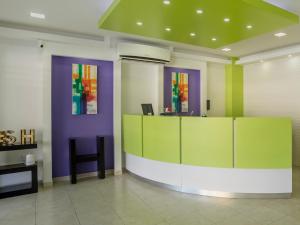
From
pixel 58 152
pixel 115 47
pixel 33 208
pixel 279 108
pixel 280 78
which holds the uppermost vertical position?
pixel 115 47

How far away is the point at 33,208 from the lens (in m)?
3.47

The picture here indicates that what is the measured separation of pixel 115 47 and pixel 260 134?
356 cm

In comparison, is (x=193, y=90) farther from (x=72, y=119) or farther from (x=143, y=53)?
(x=72, y=119)

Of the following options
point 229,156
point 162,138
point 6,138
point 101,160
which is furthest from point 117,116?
point 229,156

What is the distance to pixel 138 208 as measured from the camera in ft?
11.1

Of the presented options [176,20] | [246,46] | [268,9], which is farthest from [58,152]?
[246,46]

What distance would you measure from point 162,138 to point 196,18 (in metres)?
2.18

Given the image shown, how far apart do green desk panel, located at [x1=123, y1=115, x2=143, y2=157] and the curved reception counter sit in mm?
738

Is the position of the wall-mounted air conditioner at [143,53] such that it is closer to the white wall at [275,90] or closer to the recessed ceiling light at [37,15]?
the recessed ceiling light at [37,15]

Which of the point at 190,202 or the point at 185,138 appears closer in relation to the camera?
the point at 190,202

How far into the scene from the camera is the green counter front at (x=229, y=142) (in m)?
3.59

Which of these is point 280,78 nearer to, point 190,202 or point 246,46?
point 246,46

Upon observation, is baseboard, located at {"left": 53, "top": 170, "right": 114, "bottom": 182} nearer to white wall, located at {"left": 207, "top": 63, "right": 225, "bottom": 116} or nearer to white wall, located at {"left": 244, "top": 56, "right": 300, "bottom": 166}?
white wall, located at {"left": 207, "top": 63, "right": 225, "bottom": 116}

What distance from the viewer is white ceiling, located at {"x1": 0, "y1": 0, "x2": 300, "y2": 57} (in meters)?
3.52
